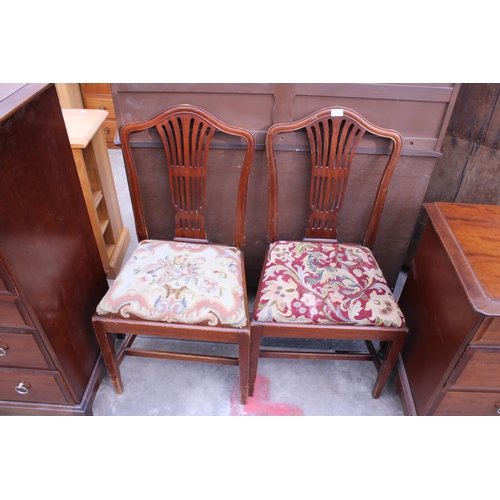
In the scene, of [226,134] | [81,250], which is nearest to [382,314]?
[226,134]

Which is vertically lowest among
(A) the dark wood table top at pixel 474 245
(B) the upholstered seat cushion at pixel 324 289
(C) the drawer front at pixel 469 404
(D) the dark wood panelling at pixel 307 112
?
(C) the drawer front at pixel 469 404

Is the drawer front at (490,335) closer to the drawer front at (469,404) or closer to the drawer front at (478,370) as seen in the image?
the drawer front at (478,370)

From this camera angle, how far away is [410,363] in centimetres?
160

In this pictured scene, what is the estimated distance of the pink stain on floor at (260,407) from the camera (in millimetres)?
1632

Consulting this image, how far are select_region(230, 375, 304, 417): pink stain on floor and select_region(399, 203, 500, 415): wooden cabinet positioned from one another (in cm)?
49

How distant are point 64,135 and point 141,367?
3.54 ft

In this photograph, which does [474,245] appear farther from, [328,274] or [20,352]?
[20,352]

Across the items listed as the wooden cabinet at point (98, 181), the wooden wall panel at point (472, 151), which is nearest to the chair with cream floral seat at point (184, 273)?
the wooden cabinet at point (98, 181)

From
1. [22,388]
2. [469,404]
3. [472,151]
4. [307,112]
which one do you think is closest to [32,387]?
[22,388]

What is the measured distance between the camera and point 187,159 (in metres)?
1.51

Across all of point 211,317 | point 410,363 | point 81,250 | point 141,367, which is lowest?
point 141,367

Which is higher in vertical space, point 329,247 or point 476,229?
point 476,229

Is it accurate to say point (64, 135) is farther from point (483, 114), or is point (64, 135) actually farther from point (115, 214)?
point (483, 114)

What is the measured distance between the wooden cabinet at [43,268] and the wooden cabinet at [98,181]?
465 mm
